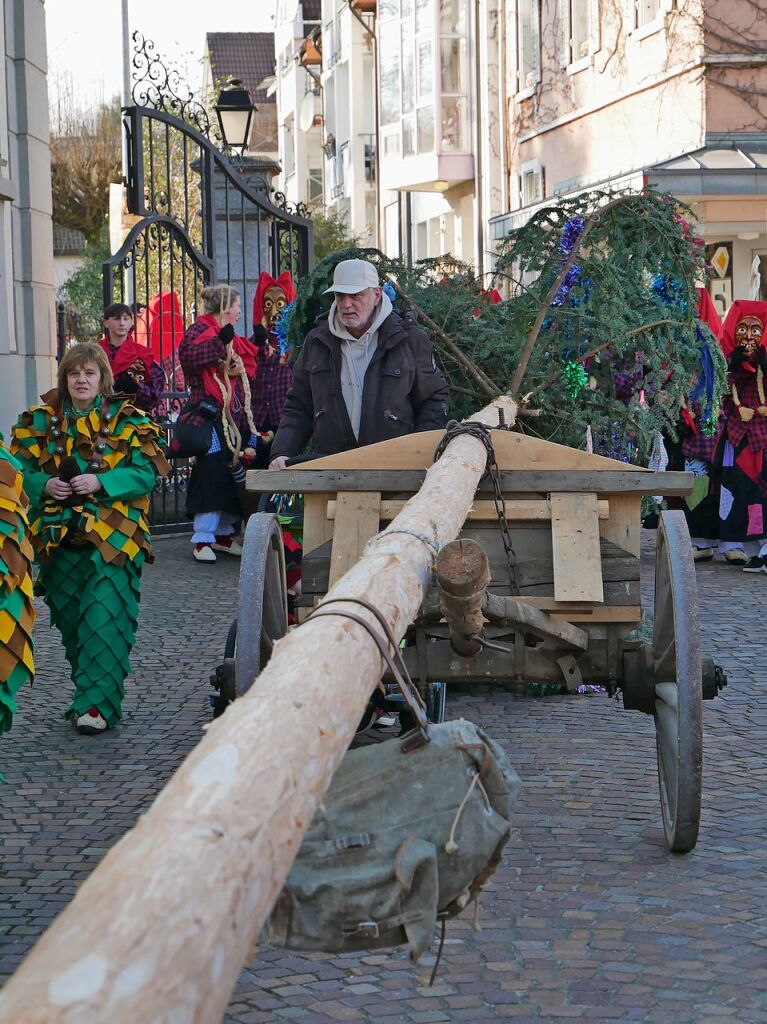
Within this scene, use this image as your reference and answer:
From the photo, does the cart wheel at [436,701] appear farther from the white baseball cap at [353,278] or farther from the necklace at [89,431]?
the necklace at [89,431]

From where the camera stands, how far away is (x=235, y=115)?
18.1 meters

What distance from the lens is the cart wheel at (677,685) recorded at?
190 inches

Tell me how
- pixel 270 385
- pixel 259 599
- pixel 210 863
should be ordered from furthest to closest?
pixel 270 385 < pixel 259 599 < pixel 210 863

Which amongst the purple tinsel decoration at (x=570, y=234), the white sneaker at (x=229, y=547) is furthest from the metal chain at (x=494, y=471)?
the white sneaker at (x=229, y=547)

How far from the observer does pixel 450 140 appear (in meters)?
33.5

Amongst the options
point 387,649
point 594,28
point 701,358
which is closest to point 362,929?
point 387,649

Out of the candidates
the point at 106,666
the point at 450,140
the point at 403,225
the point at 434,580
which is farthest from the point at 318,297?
the point at 403,225

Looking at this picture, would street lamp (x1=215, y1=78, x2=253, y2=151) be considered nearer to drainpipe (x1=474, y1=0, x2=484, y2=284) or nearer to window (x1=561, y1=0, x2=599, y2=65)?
window (x1=561, y1=0, x2=599, y2=65)

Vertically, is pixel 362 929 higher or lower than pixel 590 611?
lower

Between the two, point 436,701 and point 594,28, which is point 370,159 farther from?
point 436,701

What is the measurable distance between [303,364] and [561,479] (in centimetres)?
190

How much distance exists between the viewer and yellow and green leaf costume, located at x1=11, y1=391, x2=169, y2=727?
23.4ft

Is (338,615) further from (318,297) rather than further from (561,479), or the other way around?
(318,297)

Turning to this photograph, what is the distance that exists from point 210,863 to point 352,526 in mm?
3492
